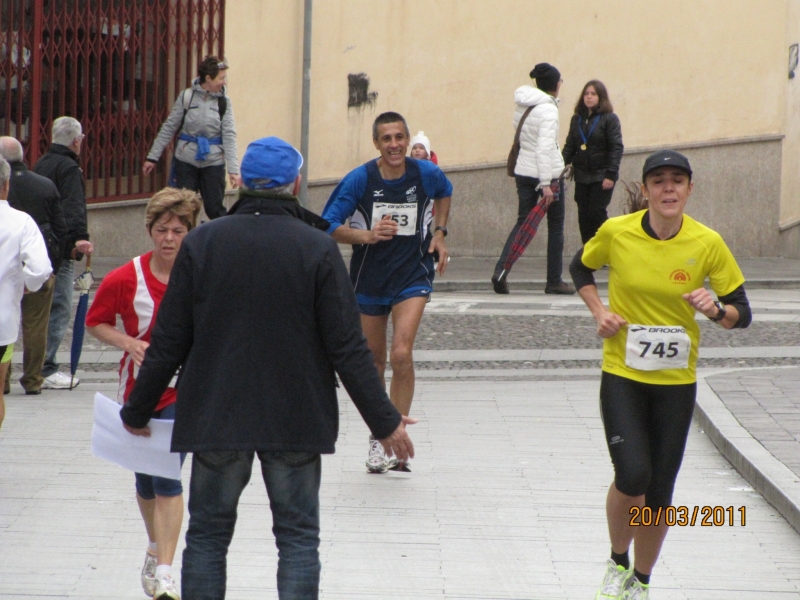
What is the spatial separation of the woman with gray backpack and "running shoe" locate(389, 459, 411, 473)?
6925 mm

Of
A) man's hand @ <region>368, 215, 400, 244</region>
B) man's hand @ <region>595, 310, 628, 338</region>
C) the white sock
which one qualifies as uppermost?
man's hand @ <region>368, 215, 400, 244</region>

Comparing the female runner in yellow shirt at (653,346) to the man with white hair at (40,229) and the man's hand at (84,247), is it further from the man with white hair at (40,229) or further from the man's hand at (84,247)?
the man's hand at (84,247)

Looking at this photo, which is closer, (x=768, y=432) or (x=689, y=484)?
(x=689, y=484)

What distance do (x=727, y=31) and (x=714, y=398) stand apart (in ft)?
35.5

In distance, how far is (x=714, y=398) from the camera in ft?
26.9

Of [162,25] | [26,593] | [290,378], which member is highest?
[162,25]

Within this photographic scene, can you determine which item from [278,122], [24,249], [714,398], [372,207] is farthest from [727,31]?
[24,249]

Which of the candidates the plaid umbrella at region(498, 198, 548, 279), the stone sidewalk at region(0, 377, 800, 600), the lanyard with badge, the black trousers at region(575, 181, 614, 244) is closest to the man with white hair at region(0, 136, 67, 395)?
the stone sidewalk at region(0, 377, 800, 600)

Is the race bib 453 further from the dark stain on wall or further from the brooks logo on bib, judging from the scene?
the dark stain on wall

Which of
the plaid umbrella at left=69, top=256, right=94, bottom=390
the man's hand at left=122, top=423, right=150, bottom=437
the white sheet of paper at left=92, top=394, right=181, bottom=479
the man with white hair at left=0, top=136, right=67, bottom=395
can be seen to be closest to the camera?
the man's hand at left=122, top=423, right=150, bottom=437

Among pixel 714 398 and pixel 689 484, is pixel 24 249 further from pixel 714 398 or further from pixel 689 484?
pixel 714 398

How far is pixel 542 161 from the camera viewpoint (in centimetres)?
1333

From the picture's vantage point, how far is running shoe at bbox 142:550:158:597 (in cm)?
474
